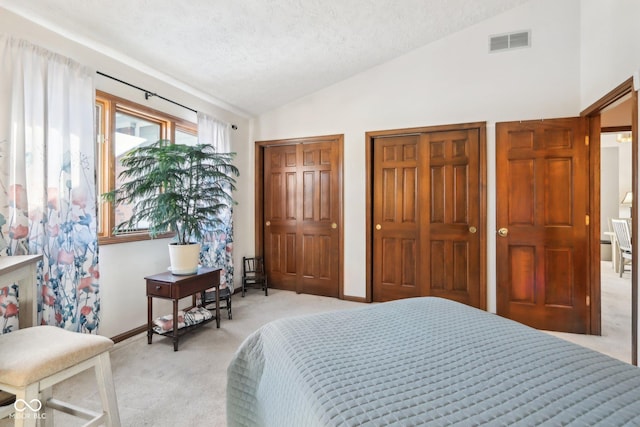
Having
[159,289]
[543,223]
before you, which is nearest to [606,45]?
[543,223]

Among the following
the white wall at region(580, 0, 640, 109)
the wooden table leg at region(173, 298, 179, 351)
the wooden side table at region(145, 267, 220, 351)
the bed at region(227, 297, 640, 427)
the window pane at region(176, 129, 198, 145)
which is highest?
the white wall at region(580, 0, 640, 109)

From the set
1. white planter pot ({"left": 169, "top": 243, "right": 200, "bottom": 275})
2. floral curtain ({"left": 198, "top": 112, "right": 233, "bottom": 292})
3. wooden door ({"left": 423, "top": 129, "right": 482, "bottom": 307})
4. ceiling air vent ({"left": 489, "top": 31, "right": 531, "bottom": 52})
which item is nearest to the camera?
white planter pot ({"left": 169, "top": 243, "right": 200, "bottom": 275})

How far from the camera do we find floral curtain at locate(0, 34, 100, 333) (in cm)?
204

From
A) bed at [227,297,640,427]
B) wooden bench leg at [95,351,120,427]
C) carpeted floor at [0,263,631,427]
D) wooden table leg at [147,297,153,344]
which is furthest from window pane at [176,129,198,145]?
bed at [227,297,640,427]

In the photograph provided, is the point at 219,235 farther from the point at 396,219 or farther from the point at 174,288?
the point at 396,219

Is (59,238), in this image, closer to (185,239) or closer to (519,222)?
(185,239)

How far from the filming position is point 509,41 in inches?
129

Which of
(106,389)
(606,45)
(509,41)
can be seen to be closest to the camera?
(106,389)

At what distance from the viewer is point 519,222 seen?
322 centimetres

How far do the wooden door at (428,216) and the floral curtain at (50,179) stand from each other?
2891 mm

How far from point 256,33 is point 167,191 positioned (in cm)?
159

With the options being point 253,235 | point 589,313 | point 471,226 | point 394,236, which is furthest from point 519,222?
point 253,235

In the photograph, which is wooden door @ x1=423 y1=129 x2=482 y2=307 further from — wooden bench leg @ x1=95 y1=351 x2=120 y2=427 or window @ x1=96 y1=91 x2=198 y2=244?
wooden bench leg @ x1=95 y1=351 x2=120 y2=427

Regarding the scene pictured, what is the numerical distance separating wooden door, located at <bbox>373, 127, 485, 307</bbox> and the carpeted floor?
86 cm
